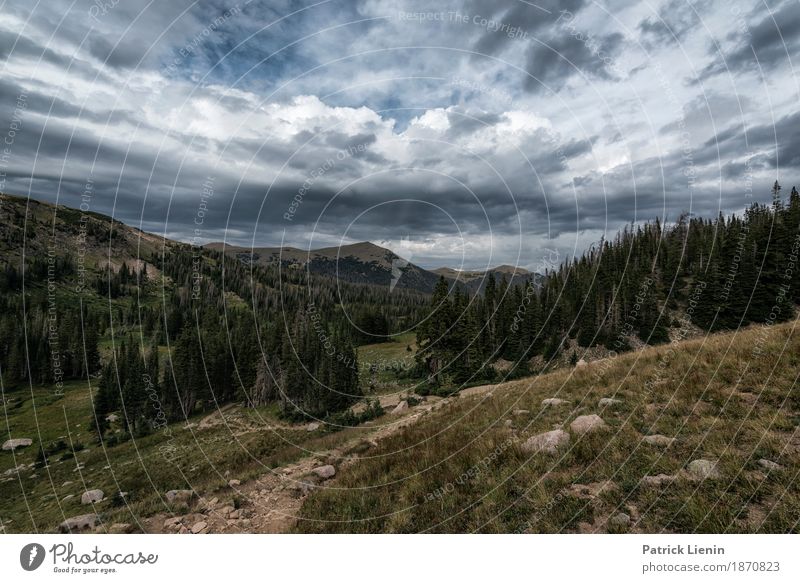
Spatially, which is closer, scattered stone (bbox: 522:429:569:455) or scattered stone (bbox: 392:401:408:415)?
scattered stone (bbox: 522:429:569:455)

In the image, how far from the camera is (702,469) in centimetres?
649

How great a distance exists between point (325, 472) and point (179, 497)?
5.95 m

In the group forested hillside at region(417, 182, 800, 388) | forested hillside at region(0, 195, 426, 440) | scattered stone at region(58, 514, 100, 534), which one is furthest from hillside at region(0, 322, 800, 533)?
forested hillside at region(417, 182, 800, 388)

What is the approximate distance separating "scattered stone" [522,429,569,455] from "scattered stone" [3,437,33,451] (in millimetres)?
71795

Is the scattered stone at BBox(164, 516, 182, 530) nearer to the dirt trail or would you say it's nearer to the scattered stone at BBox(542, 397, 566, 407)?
the dirt trail

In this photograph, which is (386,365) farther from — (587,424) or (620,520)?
(620,520)

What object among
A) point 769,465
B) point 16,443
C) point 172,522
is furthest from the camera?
point 16,443

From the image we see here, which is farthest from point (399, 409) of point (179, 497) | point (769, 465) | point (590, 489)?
point (769, 465)

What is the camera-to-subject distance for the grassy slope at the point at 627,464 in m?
6.00

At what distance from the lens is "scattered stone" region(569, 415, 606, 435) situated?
9328 mm

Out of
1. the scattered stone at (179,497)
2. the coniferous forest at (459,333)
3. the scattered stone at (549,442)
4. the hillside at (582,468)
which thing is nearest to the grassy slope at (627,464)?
the hillside at (582,468)

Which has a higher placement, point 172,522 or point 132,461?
point 172,522
